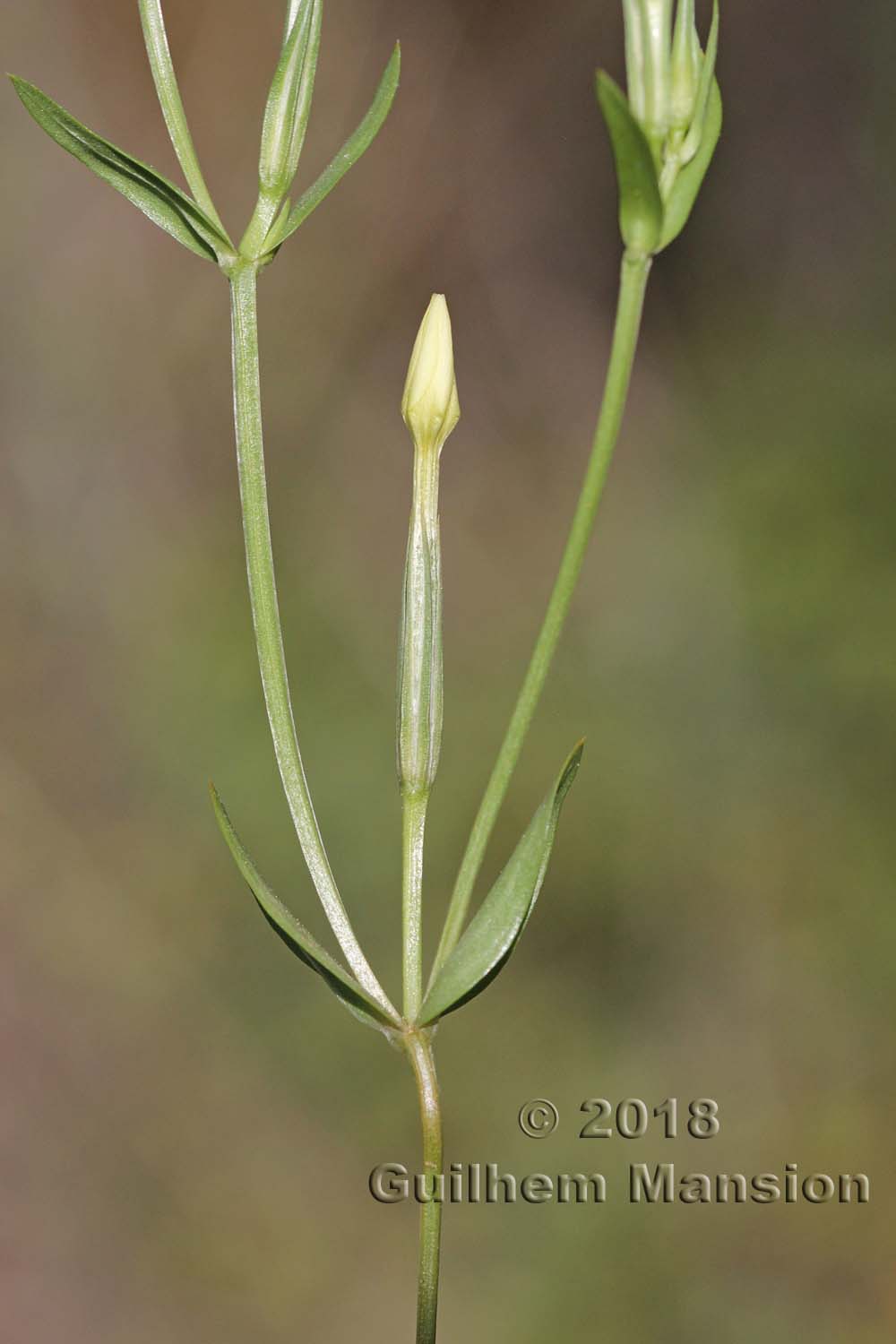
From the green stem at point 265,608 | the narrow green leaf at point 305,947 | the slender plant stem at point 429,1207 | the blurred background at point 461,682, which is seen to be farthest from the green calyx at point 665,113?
the blurred background at point 461,682

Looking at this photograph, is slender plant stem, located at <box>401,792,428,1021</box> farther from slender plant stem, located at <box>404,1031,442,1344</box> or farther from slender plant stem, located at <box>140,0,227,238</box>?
slender plant stem, located at <box>140,0,227,238</box>

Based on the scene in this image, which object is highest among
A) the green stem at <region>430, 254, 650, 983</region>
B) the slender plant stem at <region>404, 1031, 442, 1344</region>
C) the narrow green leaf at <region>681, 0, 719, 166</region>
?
the narrow green leaf at <region>681, 0, 719, 166</region>

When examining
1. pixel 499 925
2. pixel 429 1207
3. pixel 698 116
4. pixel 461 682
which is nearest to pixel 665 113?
pixel 698 116

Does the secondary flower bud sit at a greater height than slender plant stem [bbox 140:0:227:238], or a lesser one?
lesser

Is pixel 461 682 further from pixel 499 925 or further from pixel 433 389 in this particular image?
pixel 499 925

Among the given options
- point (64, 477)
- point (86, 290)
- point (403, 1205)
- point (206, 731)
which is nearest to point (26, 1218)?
point (403, 1205)

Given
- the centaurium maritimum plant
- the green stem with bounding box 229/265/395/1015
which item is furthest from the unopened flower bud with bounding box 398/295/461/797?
the green stem with bounding box 229/265/395/1015

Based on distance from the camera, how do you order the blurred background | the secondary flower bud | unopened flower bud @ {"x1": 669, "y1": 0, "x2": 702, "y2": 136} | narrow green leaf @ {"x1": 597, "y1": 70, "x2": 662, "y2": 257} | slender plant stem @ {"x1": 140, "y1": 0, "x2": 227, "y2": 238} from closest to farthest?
narrow green leaf @ {"x1": 597, "y1": 70, "x2": 662, "y2": 257} → unopened flower bud @ {"x1": 669, "y1": 0, "x2": 702, "y2": 136} → slender plant stem @ {"x1": 140, "y1": 0, "x2": 227, "y2": 238} → the secondary flower bud → the blurred background
